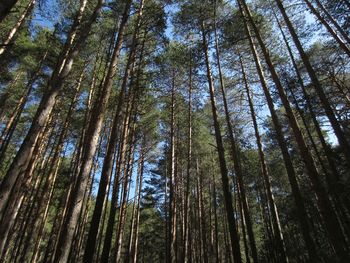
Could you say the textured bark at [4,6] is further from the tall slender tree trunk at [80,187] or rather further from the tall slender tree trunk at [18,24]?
the tall slender tree trunk at [18,24]

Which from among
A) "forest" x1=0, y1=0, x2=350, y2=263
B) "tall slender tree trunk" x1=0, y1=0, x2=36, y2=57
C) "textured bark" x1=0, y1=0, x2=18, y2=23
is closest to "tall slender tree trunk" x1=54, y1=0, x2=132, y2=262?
"forest" x1=0, y1=0, x2=350, y2=263

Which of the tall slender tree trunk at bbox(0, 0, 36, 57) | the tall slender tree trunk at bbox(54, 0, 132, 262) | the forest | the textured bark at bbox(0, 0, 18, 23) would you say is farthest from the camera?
the tall slender tree trunk at bbox(0, 0, 36, 57)

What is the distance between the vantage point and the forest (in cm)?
668

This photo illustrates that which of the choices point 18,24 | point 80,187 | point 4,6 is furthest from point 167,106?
point 4,6

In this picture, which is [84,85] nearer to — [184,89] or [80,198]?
[184,89]

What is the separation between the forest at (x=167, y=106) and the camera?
668cm

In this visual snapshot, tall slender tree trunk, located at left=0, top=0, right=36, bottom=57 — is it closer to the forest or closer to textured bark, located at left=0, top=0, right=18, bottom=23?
the forest

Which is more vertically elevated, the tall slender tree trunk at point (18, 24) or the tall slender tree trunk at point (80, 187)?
the tall slender tree trunk at point (18, 24)

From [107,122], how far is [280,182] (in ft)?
54.8

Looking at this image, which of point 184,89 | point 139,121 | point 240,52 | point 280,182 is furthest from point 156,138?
point 280,182

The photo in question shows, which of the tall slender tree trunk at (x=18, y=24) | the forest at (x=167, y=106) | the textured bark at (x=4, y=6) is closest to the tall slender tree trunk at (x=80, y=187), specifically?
the forest at (x=167, y=106)

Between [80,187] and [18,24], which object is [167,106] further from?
[80,187]

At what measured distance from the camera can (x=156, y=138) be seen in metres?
18.6

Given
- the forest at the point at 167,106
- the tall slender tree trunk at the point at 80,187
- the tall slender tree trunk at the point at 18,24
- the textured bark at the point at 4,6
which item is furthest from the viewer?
the tall slender tree trunk at the point at 18,24
